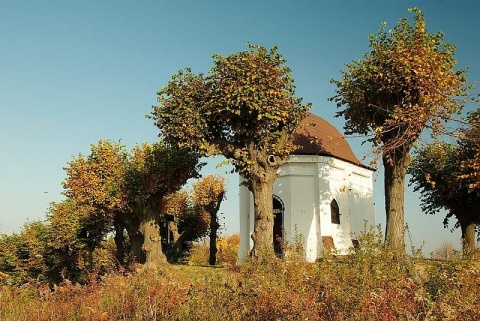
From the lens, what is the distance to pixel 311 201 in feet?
97.9

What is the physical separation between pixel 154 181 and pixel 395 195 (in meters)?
A: 15.0

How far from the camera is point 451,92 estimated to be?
20.3 metres

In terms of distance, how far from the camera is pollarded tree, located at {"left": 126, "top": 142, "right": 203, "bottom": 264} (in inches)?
1152

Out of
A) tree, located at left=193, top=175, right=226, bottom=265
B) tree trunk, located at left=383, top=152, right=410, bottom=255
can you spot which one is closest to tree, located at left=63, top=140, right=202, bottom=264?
tree, located at left=193, top=175, right=226, bottom=265

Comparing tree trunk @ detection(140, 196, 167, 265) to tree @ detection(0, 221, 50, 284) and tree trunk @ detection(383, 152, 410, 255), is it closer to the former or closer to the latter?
tree @ detection(0, 221, 50, 284)

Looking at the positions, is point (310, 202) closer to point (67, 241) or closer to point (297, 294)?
point (67, 241)

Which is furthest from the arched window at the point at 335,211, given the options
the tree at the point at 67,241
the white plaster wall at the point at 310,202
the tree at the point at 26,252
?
the tree at the point at 26,252

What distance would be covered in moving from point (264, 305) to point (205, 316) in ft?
4.23

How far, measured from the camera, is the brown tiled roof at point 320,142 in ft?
101

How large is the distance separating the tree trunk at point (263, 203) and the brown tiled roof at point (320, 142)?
715 centimetres

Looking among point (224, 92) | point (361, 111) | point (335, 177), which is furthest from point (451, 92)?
point (335, 177)

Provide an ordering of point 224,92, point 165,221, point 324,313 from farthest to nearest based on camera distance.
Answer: point 165,221
point 224,92
point 324,313

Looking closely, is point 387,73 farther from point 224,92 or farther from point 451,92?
point 224,92

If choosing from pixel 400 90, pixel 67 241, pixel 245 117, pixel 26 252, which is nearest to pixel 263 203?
pixel 245 117
